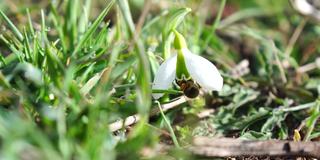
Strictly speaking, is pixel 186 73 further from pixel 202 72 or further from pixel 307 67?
pixel 307 67

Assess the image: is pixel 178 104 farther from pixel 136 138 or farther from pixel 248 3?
pixel 248 3

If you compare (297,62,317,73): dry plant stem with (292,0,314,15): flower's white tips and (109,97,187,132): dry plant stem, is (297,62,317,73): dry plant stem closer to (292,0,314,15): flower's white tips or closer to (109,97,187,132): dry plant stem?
(292,0,314,15): flower's white tips

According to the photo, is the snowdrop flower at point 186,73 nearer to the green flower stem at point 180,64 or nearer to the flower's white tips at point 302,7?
the green flower stem at point 180,64

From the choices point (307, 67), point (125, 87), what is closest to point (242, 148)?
point (125, 87)

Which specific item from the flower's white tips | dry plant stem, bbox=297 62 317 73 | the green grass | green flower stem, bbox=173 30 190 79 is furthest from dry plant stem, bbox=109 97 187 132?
the flower's white tips

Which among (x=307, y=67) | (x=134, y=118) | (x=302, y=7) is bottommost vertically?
(x=307, y=67)

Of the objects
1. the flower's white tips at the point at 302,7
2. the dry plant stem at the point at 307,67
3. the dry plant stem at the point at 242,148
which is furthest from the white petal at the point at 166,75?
the flower's white tips at the point at 302,7
